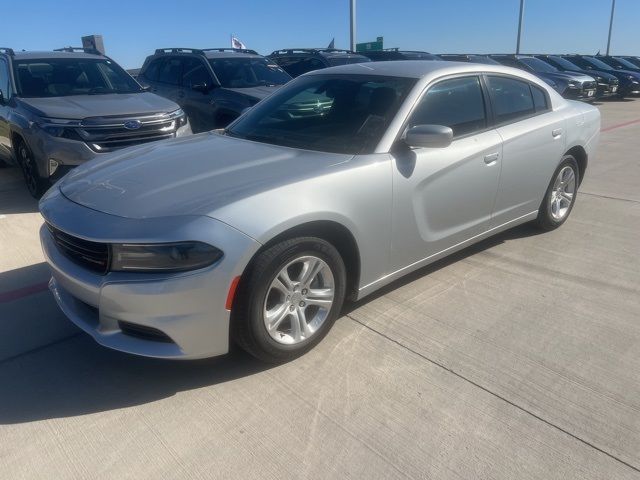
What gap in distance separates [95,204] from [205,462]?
58.0 inches

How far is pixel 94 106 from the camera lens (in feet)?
20.3

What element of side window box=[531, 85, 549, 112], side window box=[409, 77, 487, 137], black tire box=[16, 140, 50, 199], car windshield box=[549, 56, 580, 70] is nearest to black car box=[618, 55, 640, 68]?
car windshield box=[549, 56, 580, 70]

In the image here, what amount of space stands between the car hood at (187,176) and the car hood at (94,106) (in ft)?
8.33

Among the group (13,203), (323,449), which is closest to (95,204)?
(323,449)

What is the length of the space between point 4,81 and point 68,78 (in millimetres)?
863

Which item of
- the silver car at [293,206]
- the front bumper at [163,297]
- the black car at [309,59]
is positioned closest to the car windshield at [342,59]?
the black car at [309,59]

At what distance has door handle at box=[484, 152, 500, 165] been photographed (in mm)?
3864

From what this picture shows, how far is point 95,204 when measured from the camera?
9.48ft

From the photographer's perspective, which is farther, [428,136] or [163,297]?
[428,136]

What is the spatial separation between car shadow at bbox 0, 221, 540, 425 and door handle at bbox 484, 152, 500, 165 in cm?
215

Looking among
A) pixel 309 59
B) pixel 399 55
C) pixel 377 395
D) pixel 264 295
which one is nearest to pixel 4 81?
pixel 264 295

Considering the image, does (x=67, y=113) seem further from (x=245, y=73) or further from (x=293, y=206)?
(x=293, y=206)

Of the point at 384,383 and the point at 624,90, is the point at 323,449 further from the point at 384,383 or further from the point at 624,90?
the point at 624,90

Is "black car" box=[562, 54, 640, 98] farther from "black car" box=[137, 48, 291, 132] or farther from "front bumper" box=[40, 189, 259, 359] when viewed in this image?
"front bumper" box=[40, 189, 259, 359]
